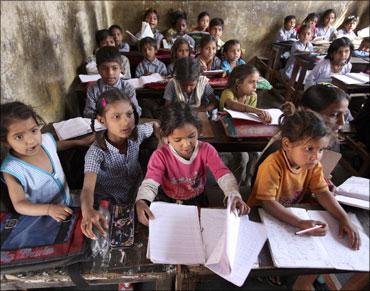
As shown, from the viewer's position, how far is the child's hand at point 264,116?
1741 millimetres

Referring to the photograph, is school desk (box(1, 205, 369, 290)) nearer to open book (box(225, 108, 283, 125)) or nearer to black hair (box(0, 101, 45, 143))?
black hair (box(0, 101, 45, 143))

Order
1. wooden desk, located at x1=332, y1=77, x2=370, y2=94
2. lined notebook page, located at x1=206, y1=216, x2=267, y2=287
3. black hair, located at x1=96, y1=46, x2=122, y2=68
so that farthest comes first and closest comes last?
wooden desk, located at x1=332, y1=77, x2=370, y2=94 < black hair, located at x1=96, y1=46, x2=122, y2=68 < lined notebook page, located at x1=206, y1=216, x2=267, y2=287

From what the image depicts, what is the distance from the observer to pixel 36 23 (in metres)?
2.13

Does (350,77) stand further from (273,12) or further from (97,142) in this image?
(273,12)

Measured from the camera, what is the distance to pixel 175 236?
2.91 feet

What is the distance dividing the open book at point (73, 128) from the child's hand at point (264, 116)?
42.9 inches

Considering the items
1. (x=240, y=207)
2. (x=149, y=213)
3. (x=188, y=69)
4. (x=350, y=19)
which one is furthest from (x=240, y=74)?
(x=350, y=19)

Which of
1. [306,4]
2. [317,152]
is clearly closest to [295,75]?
[306,4]

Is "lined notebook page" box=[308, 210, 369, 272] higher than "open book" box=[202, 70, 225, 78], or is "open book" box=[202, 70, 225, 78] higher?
"open book" box=[202, 70, 225, 78]

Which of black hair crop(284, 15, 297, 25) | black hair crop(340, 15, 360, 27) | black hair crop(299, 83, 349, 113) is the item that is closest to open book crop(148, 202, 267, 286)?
black hair crop(299, 83, 349, 113)

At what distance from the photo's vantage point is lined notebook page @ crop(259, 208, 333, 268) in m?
0.82

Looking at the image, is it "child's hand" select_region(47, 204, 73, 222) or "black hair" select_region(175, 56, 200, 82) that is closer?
"child's hand" select_region(47, 204, 73, 222)

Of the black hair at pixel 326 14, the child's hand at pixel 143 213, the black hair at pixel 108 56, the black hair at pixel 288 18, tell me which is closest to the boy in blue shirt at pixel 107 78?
the black hair at pixel 108 56

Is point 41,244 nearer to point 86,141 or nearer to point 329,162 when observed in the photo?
point 86,141
